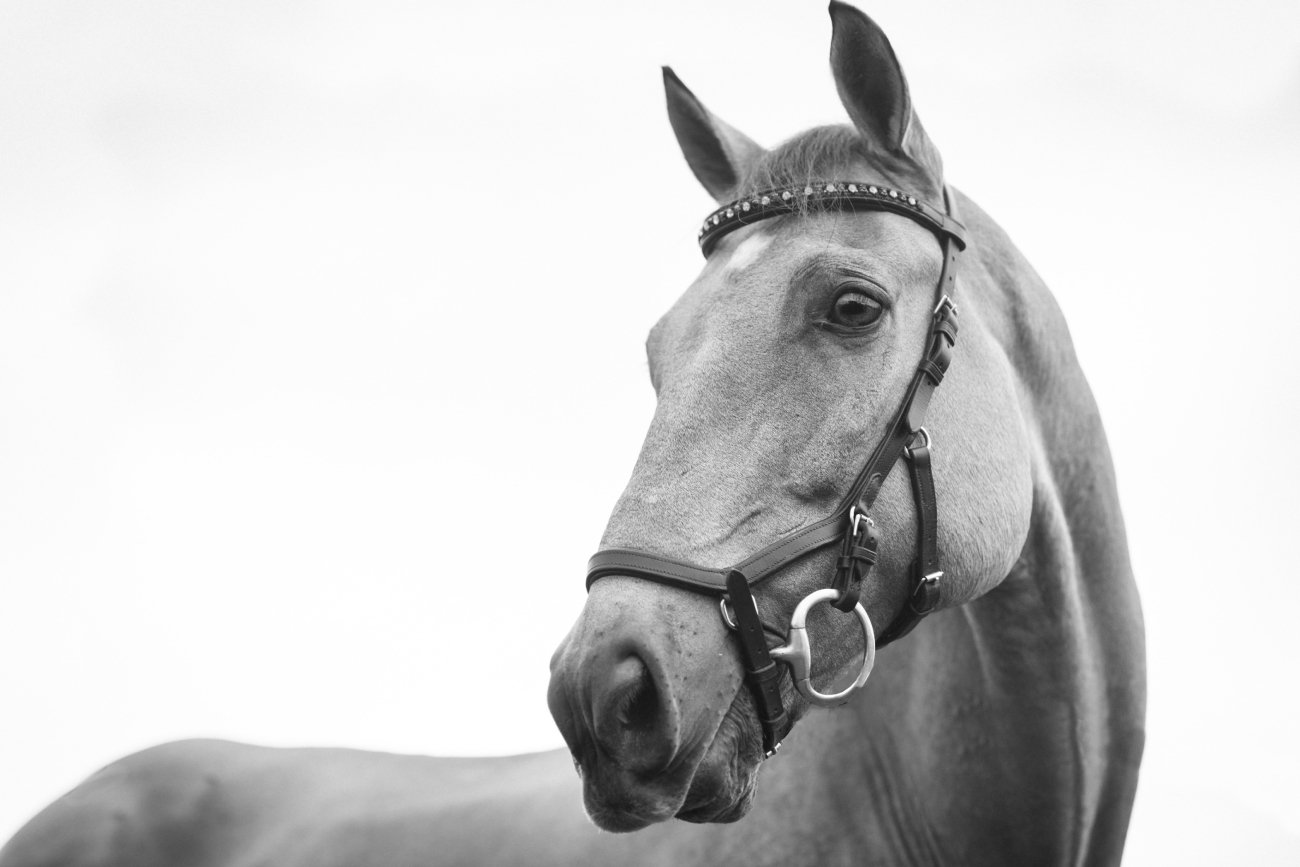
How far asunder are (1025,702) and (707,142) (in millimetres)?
1865

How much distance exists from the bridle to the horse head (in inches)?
0.8

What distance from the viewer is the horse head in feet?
6.40

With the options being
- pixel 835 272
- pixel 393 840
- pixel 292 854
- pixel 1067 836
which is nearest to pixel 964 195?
pixel 835 272

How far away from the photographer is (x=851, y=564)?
222cm

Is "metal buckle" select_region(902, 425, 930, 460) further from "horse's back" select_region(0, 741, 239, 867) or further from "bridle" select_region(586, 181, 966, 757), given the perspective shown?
"horse's back" select_region(0, 741, 239, 867)

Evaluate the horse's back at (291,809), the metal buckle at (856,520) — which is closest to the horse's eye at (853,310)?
the metal buckle at (856,520)

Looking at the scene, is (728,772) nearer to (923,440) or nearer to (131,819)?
(923,440)

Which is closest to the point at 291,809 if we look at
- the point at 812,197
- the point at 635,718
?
the point at 635,718

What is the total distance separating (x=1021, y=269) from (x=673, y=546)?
162cm

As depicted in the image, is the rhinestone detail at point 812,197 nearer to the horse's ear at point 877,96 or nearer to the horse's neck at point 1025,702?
the horse's ear at point 877,96

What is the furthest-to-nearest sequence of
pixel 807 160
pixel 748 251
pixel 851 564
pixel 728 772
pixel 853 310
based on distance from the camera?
pixel 807 160, pixel 748 251, pixel 853 310, pixel 851 564, pixel 728 772

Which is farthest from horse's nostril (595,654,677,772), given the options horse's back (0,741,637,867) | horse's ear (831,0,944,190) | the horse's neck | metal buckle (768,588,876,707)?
→ horse's back (0,741,637,867)

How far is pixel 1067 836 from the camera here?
9.39 feet

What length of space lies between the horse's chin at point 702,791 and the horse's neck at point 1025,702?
99 centimetres
